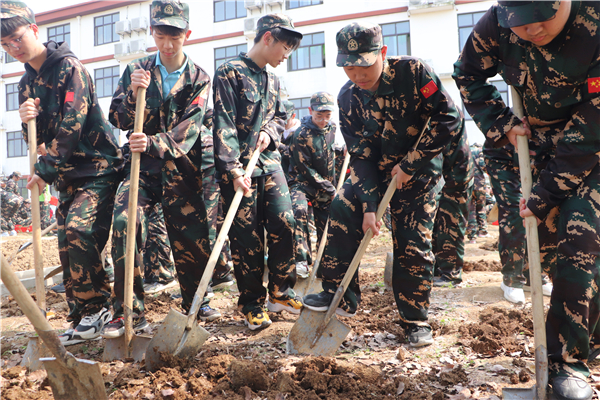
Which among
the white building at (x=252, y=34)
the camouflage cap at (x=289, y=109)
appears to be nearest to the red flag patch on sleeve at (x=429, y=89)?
the camouflage cap at (x=289, y=109)

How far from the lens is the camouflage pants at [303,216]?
5812mm

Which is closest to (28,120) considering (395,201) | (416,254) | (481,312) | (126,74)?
(126,74)

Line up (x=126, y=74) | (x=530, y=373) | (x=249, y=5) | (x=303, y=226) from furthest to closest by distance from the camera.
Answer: (x=249, y=5), (x=303, y=226), (x=126, y=74), (x=530, y=373)

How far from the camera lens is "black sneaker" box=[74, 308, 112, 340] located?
3342 millimetres

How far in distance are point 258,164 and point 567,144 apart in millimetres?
2262

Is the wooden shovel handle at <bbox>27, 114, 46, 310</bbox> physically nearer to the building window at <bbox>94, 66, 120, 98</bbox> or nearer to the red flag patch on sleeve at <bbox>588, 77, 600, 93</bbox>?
the red flag patch on sleeve at <bbox>588, 77, 600, 93</bbox>

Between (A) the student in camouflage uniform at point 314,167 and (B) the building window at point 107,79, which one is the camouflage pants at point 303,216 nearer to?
(A) the student in camouflage uniform at point 314,167

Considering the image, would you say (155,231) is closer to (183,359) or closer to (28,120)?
(28,120)

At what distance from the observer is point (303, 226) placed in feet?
19.8

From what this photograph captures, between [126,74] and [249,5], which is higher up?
[249,5]

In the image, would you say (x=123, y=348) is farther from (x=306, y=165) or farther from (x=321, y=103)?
(x=321, y=103)

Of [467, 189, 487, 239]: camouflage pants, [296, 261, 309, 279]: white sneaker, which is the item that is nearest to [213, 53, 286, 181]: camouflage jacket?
[296, 261, 309, 279]: white sneaker

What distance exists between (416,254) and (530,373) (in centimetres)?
100

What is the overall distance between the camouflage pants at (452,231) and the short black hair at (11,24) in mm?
4232
